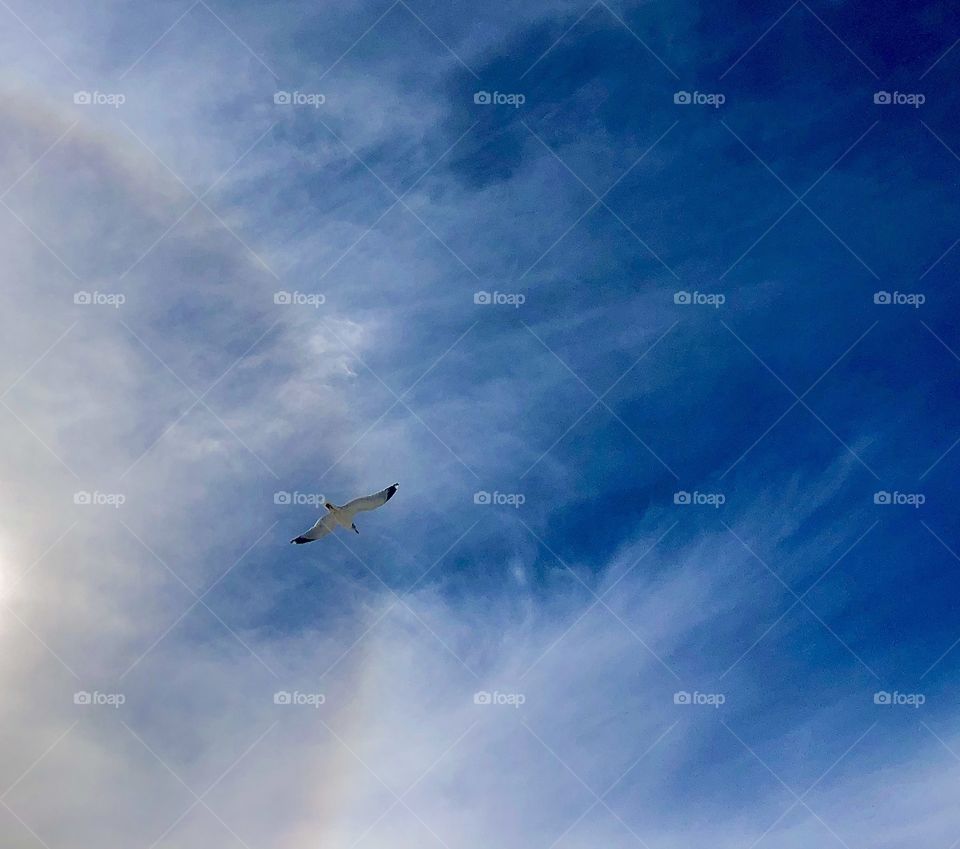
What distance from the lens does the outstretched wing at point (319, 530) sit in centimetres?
5094

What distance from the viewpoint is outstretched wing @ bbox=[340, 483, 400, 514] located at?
4984cm

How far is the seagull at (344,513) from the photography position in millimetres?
49906

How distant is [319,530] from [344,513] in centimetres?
200

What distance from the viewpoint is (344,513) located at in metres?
50.5

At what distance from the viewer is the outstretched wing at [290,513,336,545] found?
50.9m

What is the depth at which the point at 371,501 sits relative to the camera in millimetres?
50000

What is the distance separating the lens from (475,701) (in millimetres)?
54125

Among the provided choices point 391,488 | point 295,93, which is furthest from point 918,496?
point 295,93

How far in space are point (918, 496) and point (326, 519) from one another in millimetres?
33342

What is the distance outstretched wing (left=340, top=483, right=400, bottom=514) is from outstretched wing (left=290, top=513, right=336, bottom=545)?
1.26 meters

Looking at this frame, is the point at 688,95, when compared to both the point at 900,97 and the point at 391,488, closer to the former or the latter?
the point at 900,97

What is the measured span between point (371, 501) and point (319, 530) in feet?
12.2

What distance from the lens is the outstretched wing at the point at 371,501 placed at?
49.8 metres

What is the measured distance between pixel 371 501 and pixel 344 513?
1750 mm
